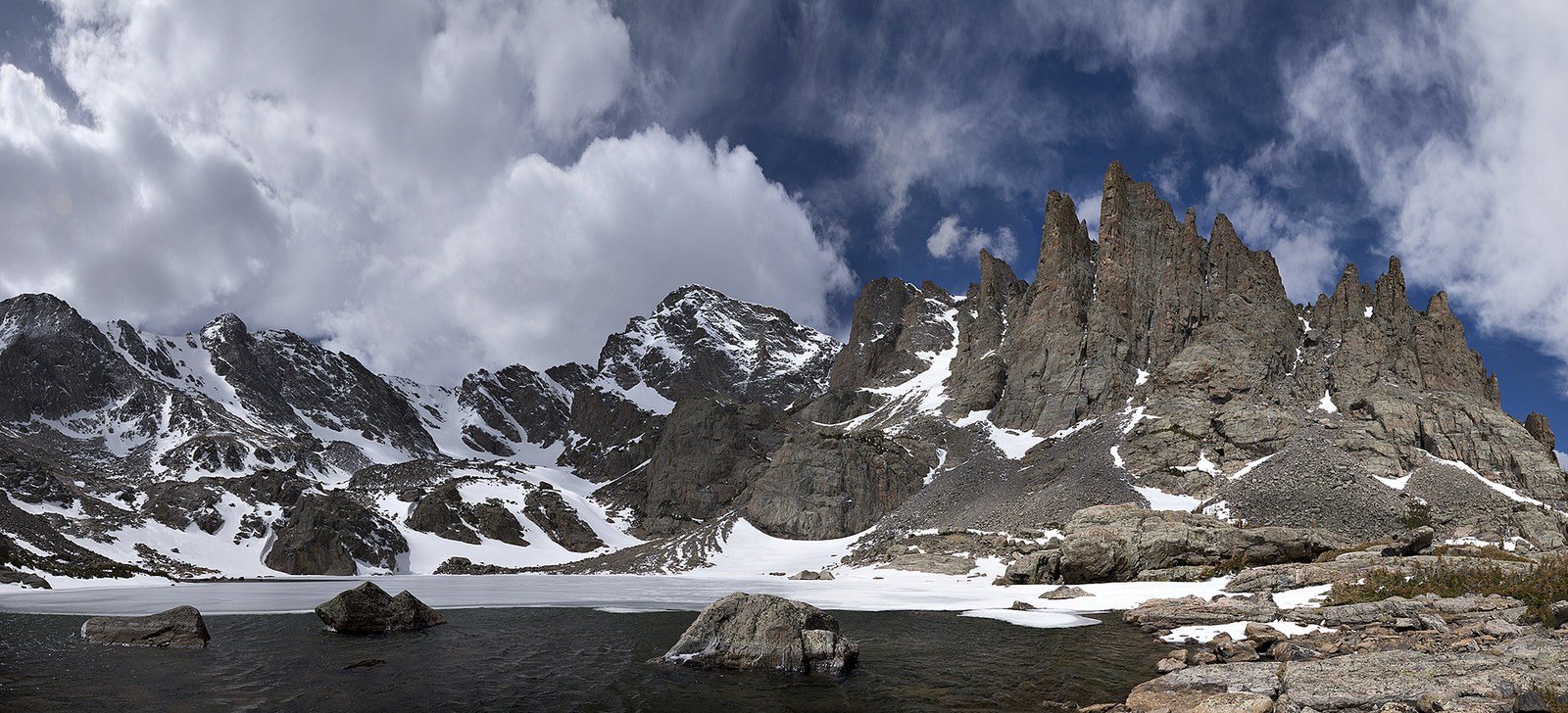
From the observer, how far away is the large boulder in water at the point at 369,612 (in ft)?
94.8

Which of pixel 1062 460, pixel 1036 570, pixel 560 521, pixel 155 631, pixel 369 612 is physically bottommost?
pixel 155 631

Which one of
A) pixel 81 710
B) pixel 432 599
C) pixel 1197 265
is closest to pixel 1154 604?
pixel 81 710

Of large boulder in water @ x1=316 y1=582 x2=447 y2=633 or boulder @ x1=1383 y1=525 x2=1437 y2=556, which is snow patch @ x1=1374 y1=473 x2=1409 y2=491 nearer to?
boulder @ x1=1383 y1=525 x2=1437 y2=556

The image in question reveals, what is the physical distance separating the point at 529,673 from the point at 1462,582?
120 ft

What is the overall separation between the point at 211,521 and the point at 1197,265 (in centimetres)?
19657

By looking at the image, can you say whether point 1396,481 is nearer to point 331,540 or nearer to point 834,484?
point 834,484

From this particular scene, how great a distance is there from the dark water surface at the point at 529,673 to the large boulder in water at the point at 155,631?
0.62 meters

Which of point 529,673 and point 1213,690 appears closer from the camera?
Result: point 1213,690

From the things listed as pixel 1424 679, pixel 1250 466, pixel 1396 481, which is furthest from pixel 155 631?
pixel 1396 481

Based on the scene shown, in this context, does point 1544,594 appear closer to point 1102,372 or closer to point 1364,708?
point 1364,708

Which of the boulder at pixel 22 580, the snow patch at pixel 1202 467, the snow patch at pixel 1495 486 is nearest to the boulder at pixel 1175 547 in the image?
the snow patch at pixel 1202 467

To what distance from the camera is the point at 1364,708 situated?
1345 cm

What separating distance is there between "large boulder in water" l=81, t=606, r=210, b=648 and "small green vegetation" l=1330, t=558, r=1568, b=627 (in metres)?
43.2

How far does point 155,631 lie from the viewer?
82.5 ft
